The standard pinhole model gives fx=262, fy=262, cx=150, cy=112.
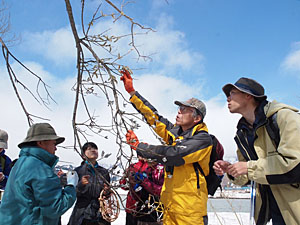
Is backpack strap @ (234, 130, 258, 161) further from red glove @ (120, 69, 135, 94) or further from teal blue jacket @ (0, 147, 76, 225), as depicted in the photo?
teal blue jacket @ (0, 147, 76, 225)

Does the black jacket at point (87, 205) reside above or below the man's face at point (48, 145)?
below

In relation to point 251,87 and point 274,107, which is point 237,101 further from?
point 274,107

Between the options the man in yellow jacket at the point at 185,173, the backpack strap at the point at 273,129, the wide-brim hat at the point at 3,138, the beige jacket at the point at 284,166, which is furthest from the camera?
the wide-brim hat at the point at 3,138

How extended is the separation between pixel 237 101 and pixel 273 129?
1.27 ft

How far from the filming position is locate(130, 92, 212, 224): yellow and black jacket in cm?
227

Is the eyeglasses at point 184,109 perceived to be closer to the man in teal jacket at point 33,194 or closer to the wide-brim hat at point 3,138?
the man in teal jacket at point 33,194

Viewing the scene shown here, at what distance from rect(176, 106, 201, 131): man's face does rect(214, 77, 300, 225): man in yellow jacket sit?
592mm

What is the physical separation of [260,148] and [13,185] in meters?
1.78

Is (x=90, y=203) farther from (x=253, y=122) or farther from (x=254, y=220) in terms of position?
(x=253, y=122)

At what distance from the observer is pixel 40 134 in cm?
215

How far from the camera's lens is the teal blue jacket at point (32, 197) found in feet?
6.09

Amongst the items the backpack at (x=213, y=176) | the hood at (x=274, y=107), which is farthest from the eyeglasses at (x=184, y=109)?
the hood at (x=274, y=107)

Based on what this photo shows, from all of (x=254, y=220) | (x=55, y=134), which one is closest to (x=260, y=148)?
(x=254, y=220)

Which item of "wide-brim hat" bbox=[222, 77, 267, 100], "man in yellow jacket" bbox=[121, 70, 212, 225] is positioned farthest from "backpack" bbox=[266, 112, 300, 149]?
"man in yellow jacket" bbox=[121, 70, 212, 225]
